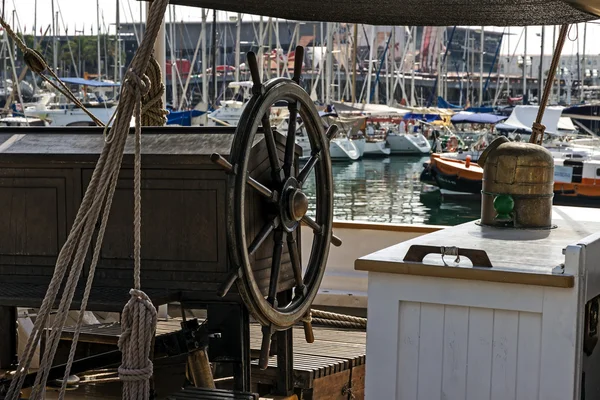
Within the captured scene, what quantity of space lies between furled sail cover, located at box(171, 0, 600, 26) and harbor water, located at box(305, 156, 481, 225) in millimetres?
17036

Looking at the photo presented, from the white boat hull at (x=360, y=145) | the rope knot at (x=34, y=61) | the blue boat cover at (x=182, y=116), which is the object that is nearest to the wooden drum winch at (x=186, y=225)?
the rope knot at (x=34, y=61)

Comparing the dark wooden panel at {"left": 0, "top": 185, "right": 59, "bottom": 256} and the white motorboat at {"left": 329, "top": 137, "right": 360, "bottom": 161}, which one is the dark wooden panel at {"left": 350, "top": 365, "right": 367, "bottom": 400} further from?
the white motorboat at {"left": 329, "top": 137, "right": 360, "bottom": 161}

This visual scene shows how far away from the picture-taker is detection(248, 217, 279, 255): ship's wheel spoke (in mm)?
Answer: 3068

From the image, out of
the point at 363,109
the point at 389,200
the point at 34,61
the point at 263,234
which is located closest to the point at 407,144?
the point at 363,109

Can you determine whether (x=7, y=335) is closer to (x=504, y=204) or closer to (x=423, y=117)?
(x=504, y=204)

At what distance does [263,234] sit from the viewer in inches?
124

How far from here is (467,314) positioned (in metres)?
3.04

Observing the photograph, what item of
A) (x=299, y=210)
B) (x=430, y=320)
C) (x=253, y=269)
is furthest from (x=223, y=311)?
(x=430, y=320)

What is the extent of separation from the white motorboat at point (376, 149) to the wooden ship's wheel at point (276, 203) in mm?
37530

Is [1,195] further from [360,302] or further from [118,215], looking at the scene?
[360,302]

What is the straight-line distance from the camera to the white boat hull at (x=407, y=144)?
42.4m

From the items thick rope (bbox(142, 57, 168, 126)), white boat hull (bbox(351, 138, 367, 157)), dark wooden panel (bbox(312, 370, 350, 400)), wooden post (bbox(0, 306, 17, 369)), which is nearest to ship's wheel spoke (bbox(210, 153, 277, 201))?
thick rope (bbox(142, 57, 168, 126))

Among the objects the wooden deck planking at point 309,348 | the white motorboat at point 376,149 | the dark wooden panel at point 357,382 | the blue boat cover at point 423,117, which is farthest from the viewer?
the blue boat cover at point 423,117

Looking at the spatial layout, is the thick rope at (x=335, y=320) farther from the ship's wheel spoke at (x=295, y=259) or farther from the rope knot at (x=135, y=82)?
the rope knot at (x=135, y=82)
